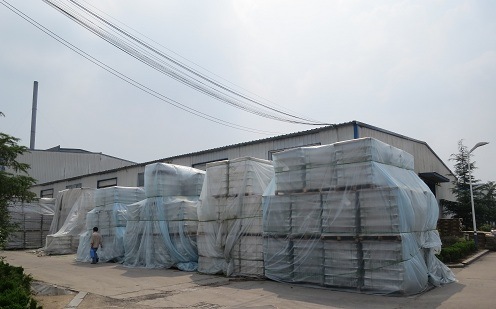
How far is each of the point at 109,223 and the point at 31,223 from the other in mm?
9909

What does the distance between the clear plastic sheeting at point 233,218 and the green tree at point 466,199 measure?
21393mm

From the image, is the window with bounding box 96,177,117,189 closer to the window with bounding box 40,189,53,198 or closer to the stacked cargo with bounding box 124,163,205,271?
the window with bounding box 40,189,53,198

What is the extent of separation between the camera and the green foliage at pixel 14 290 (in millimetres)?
6863

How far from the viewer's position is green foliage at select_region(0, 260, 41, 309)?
22.5ft

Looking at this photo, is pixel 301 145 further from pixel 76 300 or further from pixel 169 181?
pixel 76 300


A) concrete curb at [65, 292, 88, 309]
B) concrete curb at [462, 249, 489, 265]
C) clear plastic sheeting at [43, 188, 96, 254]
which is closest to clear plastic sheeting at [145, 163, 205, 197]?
concrete curb at [65, 292, 88, 309]

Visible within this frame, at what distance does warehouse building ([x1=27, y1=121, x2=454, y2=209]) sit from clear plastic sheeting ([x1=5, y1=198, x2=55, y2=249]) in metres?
5.56

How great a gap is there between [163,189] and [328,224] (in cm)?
739

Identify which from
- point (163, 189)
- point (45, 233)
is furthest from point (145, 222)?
point (45, 233)

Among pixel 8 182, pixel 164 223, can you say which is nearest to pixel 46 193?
pixel 164 223

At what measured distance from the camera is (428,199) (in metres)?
A: 11.6

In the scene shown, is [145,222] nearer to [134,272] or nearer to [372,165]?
[134,272]

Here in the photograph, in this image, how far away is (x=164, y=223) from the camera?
600 inches

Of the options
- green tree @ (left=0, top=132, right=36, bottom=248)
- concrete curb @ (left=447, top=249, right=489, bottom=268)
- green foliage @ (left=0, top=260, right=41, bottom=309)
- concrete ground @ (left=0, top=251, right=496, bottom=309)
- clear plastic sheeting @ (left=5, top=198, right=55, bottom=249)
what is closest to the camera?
green foliage @ (left=0, top=260, right=41, bottom=309)
